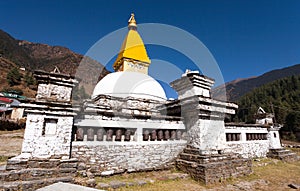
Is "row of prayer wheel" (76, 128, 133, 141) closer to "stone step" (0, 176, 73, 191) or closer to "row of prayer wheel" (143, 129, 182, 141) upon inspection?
"row of prayer wheel" (143, 129, 182, 141)

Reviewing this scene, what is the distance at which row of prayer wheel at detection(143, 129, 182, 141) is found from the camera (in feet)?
25.2

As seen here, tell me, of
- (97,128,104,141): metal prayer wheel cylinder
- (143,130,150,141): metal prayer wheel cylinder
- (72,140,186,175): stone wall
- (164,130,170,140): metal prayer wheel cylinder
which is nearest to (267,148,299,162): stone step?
(72,140,186,175): stone wall

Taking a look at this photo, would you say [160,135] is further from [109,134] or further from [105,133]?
[105,133]

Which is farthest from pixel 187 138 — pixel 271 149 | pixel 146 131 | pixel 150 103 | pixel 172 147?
pixel 271 149

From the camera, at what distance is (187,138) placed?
8.53 metres

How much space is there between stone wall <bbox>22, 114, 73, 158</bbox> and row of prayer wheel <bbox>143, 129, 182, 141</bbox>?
10.5 ft

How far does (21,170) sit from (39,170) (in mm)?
454

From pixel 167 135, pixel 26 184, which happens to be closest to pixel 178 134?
pixel 167 135

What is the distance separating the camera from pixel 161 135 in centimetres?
804

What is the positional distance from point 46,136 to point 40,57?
149371 mm

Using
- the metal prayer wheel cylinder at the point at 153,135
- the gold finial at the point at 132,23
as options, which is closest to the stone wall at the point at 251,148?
the metal prayer wheel cylinder at the point at 153,135

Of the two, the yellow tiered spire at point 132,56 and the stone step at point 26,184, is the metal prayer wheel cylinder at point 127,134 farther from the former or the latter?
the yellow tiered spire at point 132,56

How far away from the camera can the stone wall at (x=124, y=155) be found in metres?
6.30

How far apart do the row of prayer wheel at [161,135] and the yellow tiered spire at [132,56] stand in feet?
33.1
